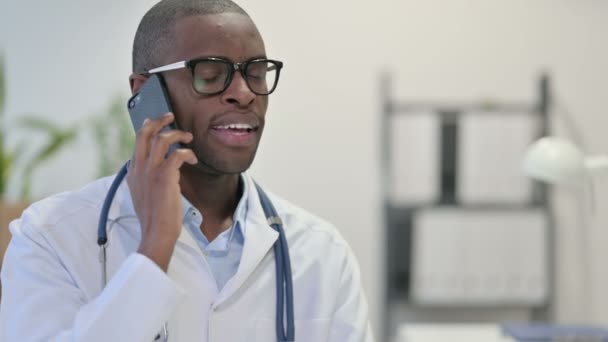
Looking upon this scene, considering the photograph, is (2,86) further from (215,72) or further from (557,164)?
(215,72)

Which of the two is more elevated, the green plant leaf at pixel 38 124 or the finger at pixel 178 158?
the finger at pixel 178 158

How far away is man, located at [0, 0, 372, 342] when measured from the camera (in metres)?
0.85

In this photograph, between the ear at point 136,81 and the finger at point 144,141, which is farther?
the ear at point 136,81

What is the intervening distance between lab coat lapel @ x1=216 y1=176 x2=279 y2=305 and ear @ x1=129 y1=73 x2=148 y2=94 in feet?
0.67

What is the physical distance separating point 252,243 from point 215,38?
10.1 inches

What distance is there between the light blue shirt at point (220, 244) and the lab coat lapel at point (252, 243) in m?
0.02

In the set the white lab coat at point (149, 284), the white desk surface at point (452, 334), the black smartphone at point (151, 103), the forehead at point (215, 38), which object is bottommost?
the white desk surface at point (452, 334)

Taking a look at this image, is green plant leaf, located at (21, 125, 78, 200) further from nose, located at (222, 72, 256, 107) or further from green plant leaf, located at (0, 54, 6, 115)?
nose, located at (222, 72, 256, 107)

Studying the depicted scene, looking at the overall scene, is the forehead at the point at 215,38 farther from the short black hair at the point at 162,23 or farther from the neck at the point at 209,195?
the neck at the point at 209,195

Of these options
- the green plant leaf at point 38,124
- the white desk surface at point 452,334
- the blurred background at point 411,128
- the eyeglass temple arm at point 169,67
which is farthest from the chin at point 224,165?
the green plant leaf at point 38,124

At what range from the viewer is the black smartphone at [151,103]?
3.05ft

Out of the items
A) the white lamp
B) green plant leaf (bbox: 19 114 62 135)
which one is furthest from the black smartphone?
green plant leaf (bbox: 19 114 62 135)

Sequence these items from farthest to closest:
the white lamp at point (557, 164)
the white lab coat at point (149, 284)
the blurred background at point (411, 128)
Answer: the blurred background at point (411, 128)
the white lamp at point (557, 164)
the white lab coat at point (149, 284)

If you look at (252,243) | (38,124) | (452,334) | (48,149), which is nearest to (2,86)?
(38,124)
